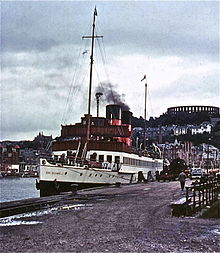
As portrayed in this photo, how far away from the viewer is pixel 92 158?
46.2 m

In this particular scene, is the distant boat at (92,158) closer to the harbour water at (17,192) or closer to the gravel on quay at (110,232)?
the harbour water at (17,192)

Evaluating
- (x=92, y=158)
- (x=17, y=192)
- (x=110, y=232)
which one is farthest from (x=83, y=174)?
(x=17, y=192)

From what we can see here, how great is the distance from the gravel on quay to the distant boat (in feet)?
65.6

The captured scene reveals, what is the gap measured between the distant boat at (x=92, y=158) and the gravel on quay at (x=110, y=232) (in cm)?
2000

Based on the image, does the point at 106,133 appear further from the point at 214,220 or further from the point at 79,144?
the point at 214,220

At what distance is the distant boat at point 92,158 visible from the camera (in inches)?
1534

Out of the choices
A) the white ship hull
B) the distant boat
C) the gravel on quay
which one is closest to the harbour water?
the distant boat

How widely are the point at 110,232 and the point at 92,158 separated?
33.1 m

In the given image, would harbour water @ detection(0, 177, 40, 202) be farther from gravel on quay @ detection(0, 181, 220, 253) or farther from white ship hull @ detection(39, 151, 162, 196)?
gravel on quay @ detection(0, 181, 220, 253)

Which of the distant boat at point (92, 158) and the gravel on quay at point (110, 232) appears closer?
the gravel on quay at point (110, 232)

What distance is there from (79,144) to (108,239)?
3465 cm

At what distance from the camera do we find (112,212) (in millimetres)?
18453

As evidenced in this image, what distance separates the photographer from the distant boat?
39.0 meters

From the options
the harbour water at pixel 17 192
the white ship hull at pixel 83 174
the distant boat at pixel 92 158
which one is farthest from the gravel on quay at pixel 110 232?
the harbour water at pixel 17 192
